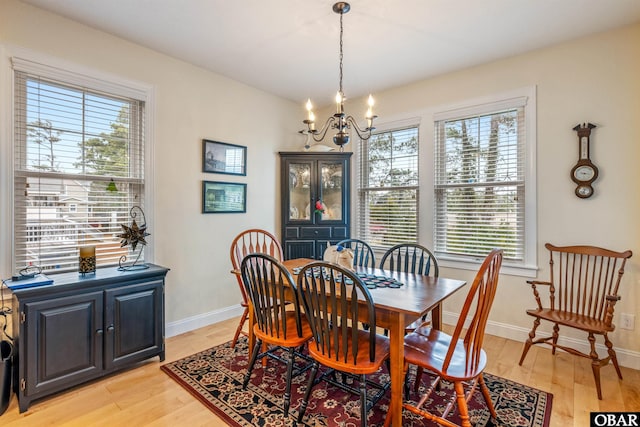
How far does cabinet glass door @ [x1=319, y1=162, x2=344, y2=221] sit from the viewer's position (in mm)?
4125

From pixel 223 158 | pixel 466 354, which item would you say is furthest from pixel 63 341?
pixel 466 354

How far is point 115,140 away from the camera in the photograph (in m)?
2.87

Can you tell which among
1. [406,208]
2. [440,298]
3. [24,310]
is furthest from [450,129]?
[24,310]

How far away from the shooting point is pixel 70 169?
8.52ft

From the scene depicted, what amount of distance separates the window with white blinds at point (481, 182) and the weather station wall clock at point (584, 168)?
1.31ft

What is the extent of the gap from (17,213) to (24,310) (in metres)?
0.80

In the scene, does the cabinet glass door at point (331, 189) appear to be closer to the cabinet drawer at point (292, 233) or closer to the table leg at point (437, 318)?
the cabinet drawer at point (292, 233)

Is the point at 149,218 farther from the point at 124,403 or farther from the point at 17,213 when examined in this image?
the point at 124,403

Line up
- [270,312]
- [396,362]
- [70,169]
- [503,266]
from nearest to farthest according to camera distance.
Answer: [396,362] → [270,312] → [70,169] → [503,266]

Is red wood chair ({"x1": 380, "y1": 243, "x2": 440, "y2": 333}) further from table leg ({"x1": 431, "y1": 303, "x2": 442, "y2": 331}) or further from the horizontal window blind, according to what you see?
the horizontal window blind

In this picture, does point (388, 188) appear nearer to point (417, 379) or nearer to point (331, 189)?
point (331, 189)

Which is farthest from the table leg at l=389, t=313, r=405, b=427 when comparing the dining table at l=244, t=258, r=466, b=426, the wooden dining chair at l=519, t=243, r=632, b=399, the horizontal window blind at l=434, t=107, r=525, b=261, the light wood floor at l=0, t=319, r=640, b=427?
the horizontal window blind at l=434, t=107, r=525, b=261

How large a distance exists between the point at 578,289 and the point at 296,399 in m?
2.46

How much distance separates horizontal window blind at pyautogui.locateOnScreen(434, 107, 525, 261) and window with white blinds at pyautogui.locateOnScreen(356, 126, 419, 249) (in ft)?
0.99
